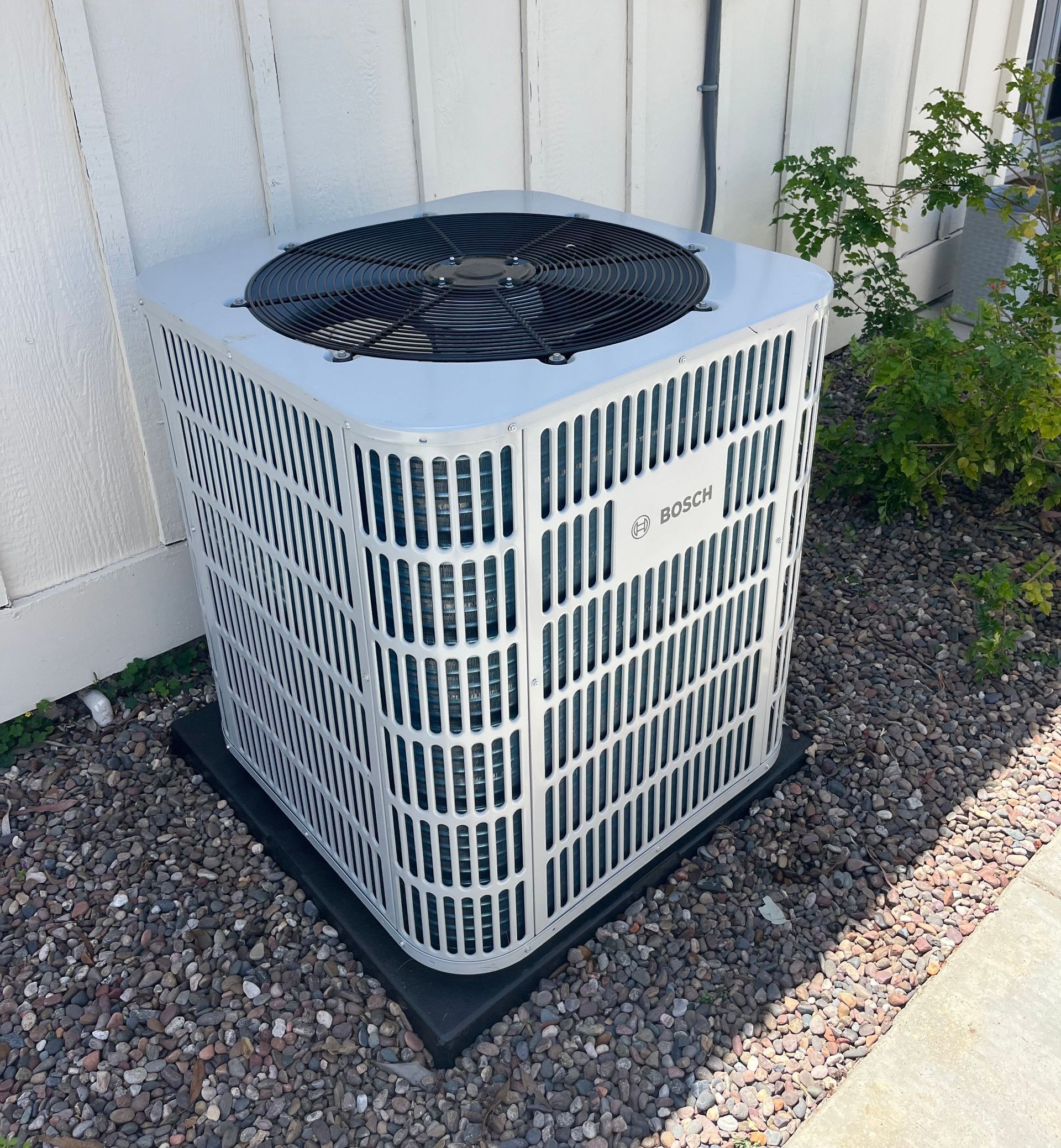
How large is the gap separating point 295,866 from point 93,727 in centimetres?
88

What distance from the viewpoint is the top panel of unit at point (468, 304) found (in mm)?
1628

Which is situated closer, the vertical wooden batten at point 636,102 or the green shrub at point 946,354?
the green shrub at point 946,354

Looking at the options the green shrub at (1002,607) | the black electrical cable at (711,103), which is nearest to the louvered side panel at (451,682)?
the green shrub at (1002,607)

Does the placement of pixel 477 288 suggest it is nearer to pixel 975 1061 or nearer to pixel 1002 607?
pixel 975 1061

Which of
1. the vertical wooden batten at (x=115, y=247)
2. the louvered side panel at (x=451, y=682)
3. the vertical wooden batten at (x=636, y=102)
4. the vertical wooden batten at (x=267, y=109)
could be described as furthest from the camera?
the vertical wooden batten at (x=636, y=102)

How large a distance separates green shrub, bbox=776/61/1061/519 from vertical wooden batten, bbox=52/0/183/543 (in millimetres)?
2161

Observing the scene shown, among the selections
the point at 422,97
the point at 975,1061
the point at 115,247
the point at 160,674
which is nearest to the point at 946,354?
the point at 422,97

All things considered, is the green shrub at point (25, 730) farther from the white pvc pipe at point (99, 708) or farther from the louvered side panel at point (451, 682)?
the louvered side panel at point (451, 682)

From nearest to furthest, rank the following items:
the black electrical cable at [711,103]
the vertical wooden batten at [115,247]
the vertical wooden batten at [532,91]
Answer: the vertical wooden batten at [115,247], the vertical wooden batten at [532,91], the black electrical cable at [711,103]

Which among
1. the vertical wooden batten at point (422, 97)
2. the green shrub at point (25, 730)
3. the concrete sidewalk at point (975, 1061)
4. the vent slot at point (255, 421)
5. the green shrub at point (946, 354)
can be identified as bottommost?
the concrete sidewalk at point (975, 1061)

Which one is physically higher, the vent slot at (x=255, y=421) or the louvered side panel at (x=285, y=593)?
the vent slot at (x=255, y=421)

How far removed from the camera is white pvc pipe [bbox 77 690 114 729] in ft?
9.47

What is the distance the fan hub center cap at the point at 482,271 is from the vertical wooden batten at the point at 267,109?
82 cm

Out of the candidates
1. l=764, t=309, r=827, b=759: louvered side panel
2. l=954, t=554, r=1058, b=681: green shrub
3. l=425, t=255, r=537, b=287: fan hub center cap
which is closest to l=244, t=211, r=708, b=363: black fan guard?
l=425, t=255, r=537, b=287: fan hub center cap
